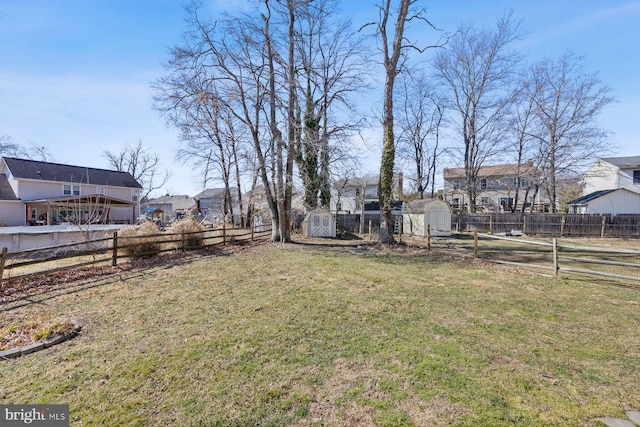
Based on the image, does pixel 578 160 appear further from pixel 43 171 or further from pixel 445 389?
pixel 43 171

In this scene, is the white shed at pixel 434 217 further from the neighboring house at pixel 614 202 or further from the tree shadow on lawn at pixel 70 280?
the tree shadow on lawn at pixel 70 280

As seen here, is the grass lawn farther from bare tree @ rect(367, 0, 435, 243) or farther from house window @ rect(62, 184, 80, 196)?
house window @ rect(62, 184, 80, 196)

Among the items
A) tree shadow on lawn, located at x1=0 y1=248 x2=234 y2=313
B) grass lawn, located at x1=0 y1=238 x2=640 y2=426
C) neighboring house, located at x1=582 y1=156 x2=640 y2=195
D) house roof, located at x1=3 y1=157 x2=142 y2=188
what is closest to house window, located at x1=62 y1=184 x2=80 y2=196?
house roof, located at x1=3 y1=157 x2=142 y2=188

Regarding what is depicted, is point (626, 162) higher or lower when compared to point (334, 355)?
higher

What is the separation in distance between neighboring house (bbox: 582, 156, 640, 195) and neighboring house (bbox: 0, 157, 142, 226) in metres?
43.6

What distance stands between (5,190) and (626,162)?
55.6 metres

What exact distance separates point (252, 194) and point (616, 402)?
65.8ft

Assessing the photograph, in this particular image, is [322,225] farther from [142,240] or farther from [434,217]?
[142,240]

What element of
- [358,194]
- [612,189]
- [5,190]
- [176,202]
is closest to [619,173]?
[612,189]

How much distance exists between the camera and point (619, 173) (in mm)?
27688

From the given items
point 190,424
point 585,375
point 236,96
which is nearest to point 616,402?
point 585,375

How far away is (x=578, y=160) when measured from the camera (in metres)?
23.4

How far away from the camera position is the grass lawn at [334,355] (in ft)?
8.61

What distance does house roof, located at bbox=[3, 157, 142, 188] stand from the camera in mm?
24000
